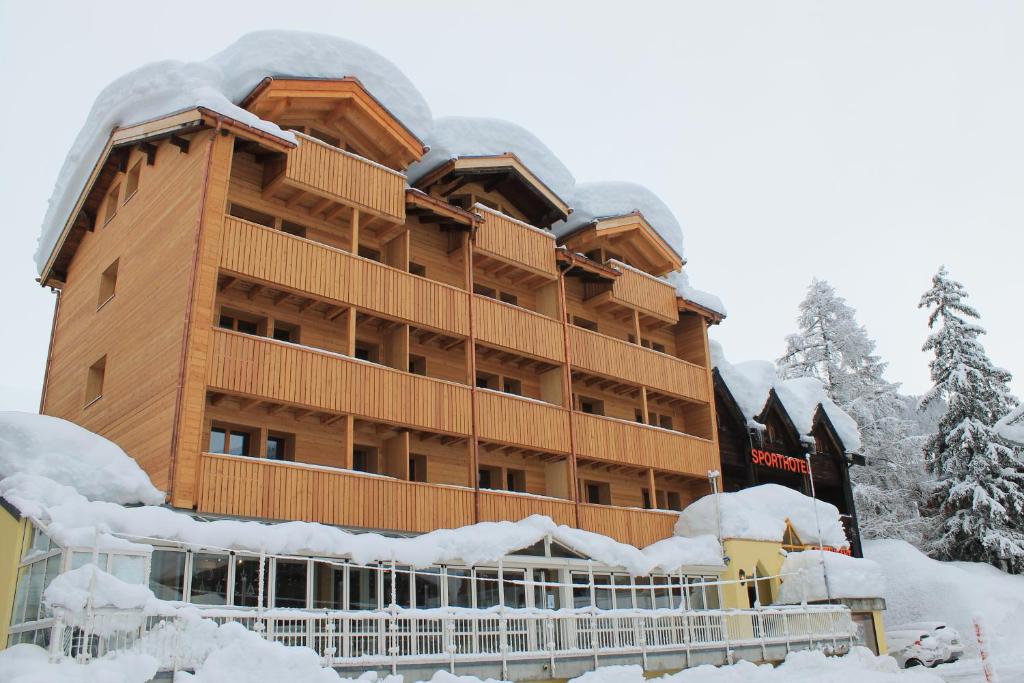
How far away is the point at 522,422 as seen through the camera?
2717cm

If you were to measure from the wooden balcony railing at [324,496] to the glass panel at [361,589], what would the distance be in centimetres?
112

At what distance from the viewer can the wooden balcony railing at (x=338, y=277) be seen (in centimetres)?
2192

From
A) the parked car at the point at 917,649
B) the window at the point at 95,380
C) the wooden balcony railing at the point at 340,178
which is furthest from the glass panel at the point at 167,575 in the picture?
the parked car at the point at 917,649

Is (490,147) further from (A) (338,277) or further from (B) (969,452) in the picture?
(B) (969,452)

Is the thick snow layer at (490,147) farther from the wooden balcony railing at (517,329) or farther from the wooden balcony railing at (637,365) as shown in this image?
the wooden balcony railing at (637,365)

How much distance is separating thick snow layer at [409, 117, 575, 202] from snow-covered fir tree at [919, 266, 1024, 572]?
25296mm

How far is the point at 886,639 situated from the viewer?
31609mm

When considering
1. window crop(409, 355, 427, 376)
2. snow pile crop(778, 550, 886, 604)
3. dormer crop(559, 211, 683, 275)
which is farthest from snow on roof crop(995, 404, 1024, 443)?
dormer crop(559, 211, 683, 275)

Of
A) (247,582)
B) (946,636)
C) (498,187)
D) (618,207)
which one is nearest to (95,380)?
(247,582)

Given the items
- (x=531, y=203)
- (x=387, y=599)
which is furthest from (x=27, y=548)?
(x=531, y=203)

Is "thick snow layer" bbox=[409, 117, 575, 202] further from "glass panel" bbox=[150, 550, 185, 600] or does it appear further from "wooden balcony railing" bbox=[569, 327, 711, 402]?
"glass panel" bbox=[150, 550, 185, 600]

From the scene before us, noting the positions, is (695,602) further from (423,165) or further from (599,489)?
(423,165)

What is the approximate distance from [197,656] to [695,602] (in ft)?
66.1

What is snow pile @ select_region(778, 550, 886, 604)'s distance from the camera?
28984mm
